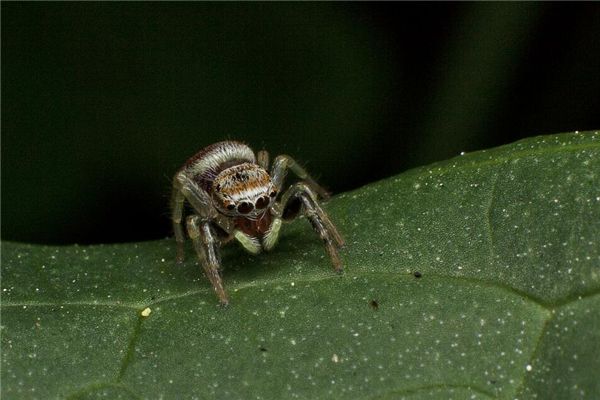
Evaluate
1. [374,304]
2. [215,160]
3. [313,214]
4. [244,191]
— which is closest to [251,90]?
[215,160]

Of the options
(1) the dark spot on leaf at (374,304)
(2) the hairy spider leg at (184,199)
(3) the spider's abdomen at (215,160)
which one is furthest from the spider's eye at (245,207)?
(1) the dark spot on leaf at (374,304)

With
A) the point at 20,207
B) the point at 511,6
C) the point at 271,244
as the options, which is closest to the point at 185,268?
the point at 271,244

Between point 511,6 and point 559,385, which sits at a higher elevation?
point 511,6

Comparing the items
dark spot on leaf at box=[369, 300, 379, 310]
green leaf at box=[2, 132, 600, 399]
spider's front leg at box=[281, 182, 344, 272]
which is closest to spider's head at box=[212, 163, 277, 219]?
spider's front leg at box=[281, 182, 344, 272]

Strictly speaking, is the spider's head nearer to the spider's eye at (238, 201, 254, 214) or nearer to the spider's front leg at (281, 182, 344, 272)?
the spider's eye at (238, 201, 254, 214)

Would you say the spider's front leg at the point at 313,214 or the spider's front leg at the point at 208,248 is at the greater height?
the spider's front leg at the point at 313,214

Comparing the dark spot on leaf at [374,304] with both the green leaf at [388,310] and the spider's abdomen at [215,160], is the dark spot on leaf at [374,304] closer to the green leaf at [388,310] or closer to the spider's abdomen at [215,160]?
the green leaf at [388,310]

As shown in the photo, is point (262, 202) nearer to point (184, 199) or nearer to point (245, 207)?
point (245, 207)

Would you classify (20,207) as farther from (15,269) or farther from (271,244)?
(271,244)
